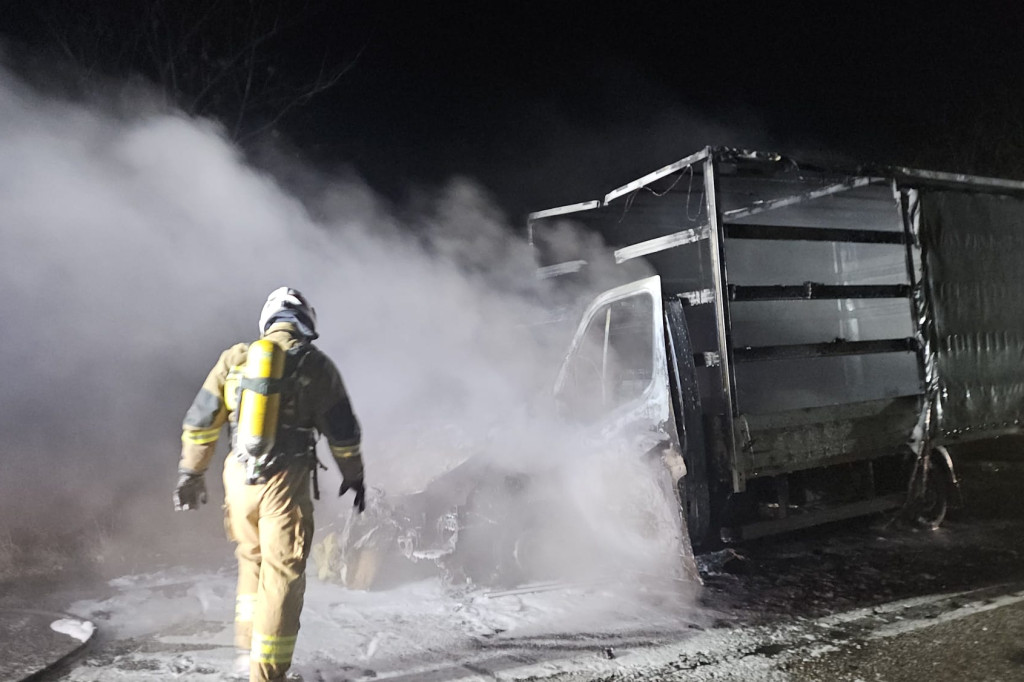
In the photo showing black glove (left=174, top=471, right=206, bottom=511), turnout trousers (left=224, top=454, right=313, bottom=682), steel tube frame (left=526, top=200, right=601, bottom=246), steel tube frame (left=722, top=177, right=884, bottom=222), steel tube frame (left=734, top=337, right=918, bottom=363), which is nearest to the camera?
Result: turnout trousers (left=224, top=454, right=313, bottom=682)

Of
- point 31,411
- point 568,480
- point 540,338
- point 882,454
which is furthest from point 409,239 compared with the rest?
point 882,454

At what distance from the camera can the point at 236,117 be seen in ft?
37.0

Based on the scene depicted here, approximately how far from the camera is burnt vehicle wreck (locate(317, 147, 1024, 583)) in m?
4.21

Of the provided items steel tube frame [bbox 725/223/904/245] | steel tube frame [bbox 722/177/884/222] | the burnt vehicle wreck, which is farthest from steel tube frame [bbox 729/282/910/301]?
steel tube frame [bbox 722/177/884/222]

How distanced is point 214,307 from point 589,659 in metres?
6.73

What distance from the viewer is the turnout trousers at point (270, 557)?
283 centimetres

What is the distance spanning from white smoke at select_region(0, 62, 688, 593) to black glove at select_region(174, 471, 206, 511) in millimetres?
1687

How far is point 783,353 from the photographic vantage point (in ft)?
14.6

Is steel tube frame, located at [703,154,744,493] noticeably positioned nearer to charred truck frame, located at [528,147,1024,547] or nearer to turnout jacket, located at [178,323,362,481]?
charred truck frame, located at [528,147,1024,547]

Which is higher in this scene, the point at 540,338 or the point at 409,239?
the point at 409,239

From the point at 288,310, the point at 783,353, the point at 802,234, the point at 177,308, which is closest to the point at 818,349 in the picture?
the point at 783,353

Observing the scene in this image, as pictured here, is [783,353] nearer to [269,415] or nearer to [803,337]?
[803,337]

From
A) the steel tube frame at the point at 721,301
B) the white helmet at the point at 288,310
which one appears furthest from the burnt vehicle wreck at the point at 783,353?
the white helmet at the point at 288,310

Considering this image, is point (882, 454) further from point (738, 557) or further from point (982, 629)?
point (982, 629)
